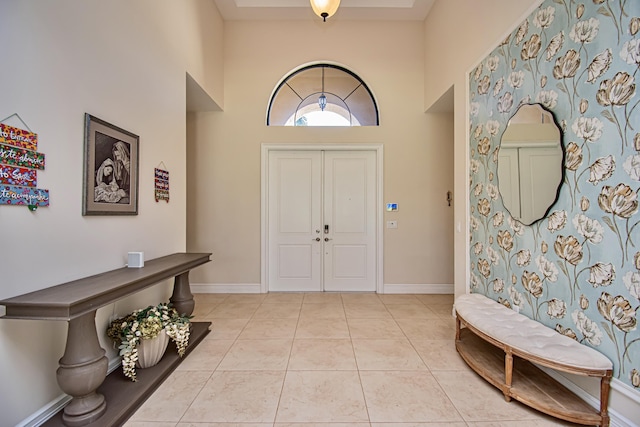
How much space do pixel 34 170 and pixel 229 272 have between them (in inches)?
125

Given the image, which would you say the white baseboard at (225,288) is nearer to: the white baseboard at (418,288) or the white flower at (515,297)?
the white baseboard at (418,288)

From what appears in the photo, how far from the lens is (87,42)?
75.1 inches

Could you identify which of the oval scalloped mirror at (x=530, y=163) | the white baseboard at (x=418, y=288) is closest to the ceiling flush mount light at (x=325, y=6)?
the oval scalloped mirror at (x=530, y=163)

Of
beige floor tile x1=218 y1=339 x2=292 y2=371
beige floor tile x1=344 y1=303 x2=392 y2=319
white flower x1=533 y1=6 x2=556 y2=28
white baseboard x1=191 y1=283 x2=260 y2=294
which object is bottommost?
beige floor tile x1=218 y1=339 x2=292 y2=371

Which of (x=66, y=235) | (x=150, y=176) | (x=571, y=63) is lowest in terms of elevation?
(x=66, y=235)

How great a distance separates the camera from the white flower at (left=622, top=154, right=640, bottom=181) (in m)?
1.53

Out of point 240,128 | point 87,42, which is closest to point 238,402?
point 87,42

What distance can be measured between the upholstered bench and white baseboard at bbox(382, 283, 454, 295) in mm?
1920

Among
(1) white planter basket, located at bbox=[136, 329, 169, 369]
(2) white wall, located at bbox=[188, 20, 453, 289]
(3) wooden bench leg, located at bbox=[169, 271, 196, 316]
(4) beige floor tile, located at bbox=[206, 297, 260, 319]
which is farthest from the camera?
→ (2) white wall, located at bbox=[188, 20, 453, 289]

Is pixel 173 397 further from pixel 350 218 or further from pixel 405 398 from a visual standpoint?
pixel 350 218

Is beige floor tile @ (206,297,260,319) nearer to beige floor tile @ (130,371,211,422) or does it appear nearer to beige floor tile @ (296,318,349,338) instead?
beige floor tile @ (296,318,349,338)

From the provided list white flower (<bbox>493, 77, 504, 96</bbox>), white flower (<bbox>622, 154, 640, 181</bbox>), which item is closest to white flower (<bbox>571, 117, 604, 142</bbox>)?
white flower (<bbox>622, 154, 640, 181</bbox>)

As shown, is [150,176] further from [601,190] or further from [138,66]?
[601,190]

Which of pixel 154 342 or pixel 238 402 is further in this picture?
pixel 154 342
